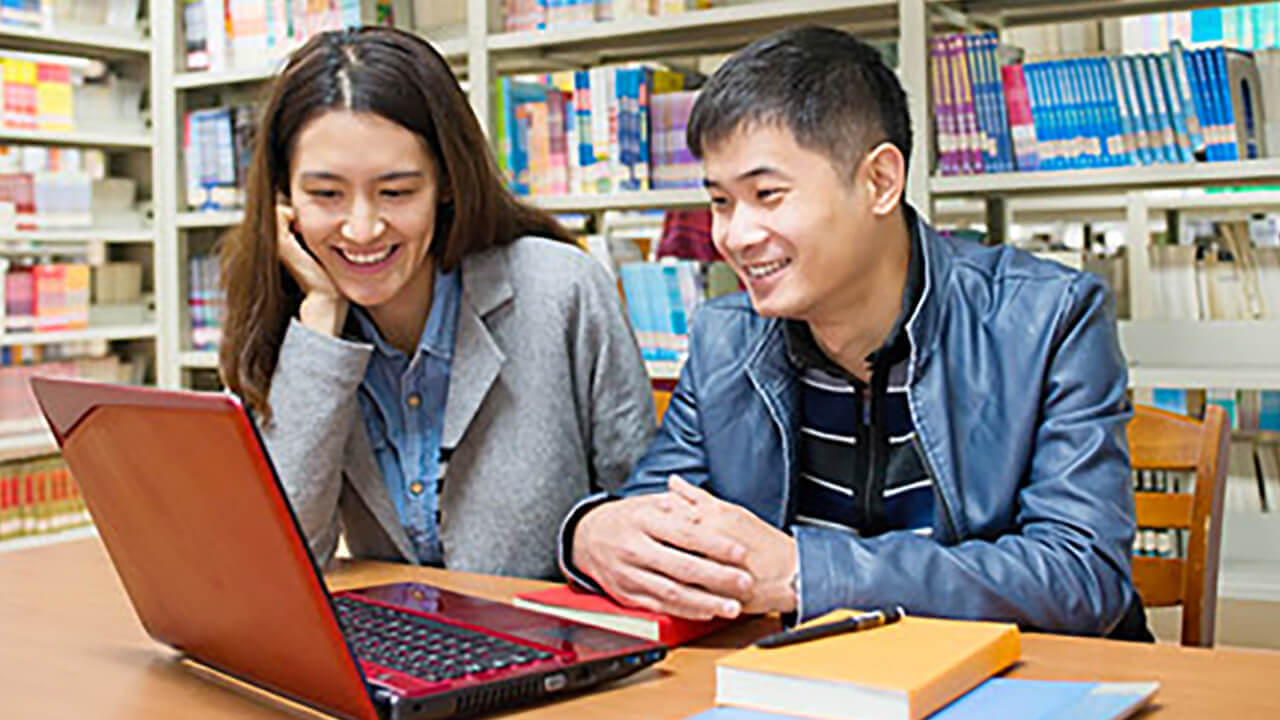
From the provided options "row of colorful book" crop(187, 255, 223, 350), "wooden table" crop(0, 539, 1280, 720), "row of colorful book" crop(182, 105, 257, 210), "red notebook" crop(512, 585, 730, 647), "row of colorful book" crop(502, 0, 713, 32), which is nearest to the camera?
"wooden table" crop(0, 539, 1280, 720)

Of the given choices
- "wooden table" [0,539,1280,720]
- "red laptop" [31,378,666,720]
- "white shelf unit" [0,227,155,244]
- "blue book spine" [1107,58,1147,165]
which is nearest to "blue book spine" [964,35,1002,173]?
"blue book spine" [1107,58,1147,165]

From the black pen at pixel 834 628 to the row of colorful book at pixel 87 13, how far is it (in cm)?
350

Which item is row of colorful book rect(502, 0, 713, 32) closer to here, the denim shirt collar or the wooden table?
the denim shirt collar

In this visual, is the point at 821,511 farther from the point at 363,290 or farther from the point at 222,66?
the point at 222,66

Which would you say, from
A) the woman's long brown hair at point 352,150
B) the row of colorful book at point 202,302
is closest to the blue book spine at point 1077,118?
the woman's long brown hair at point 352,150

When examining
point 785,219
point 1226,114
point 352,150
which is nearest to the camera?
point 785,219

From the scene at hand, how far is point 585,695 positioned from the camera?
97 centimetres

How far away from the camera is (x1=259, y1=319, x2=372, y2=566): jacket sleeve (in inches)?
58.7

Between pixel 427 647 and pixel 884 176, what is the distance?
0.66 metres

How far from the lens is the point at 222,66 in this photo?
3721mm

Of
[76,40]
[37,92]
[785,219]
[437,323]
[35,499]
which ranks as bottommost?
[35,499]

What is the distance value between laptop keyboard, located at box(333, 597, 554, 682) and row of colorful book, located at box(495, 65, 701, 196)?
2.04 m

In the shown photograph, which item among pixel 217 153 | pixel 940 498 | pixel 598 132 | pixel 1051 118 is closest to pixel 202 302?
pixel 217 153

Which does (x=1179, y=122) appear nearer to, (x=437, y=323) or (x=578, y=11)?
(x=578, y=11)
